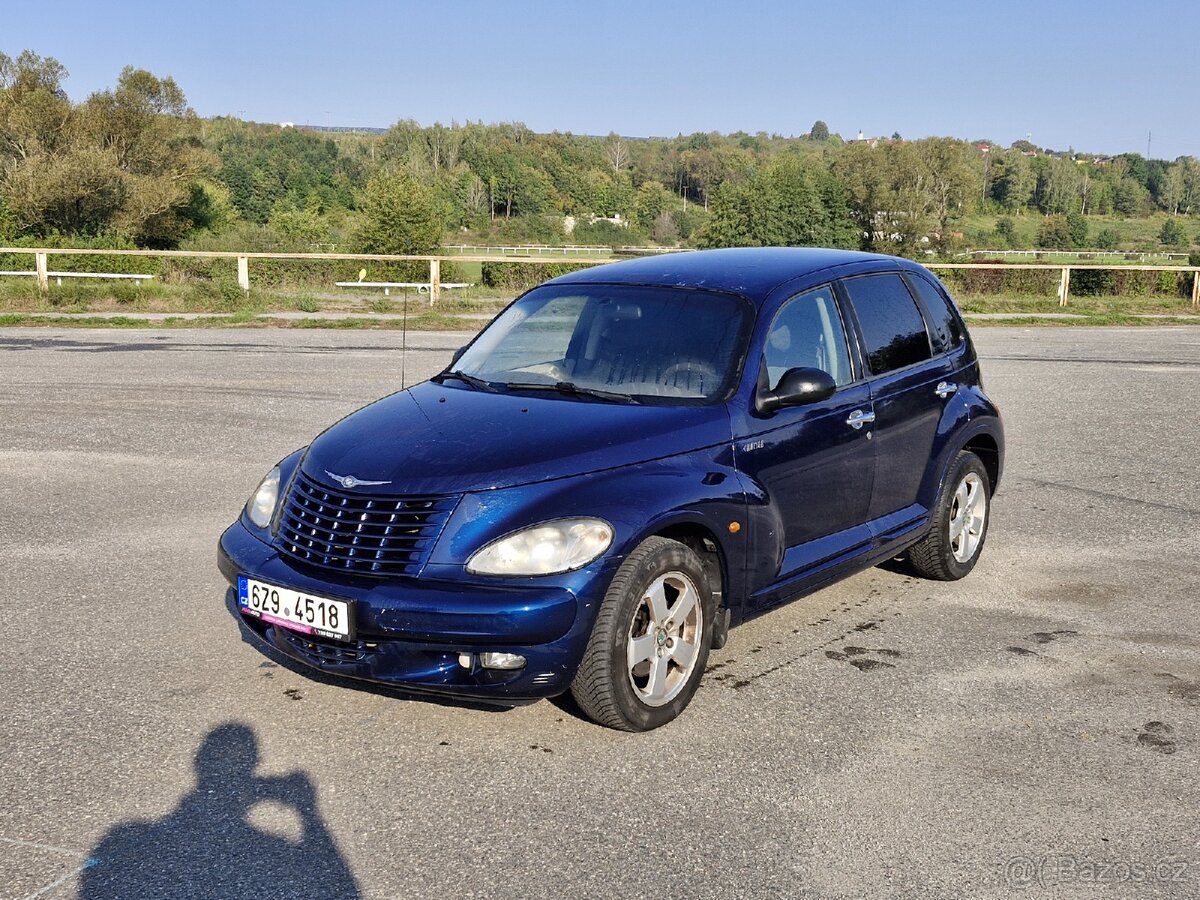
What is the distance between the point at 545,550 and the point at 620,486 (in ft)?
1.37

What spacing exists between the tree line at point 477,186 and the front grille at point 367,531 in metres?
45.8

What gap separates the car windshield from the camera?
521 cm

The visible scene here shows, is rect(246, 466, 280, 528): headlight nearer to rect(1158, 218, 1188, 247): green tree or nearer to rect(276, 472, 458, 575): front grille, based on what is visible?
rect(276, 472, 458, 575): front grille

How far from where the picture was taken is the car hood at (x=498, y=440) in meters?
4.44

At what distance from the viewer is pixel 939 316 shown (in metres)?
6.73

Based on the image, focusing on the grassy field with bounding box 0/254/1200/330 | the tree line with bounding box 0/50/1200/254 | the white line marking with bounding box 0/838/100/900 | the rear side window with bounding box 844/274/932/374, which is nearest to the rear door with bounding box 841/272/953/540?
the rear side window with bounding box 844/274/932/374

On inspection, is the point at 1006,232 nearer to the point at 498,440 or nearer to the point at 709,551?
the point at 709,551

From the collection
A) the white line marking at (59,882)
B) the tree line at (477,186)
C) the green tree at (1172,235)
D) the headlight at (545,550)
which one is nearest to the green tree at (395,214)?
the tree line at (477,186)

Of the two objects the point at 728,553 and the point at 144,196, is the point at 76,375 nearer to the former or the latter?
the point at 728,553

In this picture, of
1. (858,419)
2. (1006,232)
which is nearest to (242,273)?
(858,419)

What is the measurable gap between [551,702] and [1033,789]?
1.82 metres

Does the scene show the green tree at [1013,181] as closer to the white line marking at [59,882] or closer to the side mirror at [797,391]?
the side mirror at [797,391]

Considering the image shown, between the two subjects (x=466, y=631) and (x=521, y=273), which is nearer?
(x=466, y=631)

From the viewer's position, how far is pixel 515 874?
11.4 ft
